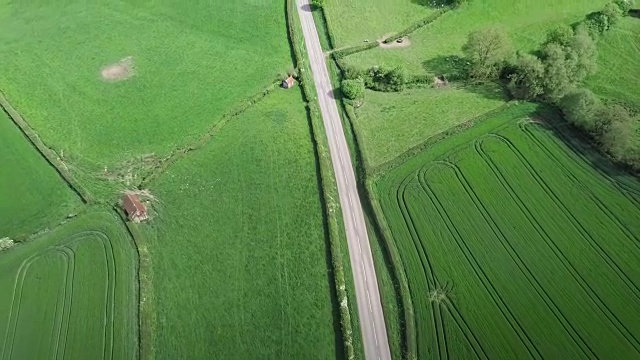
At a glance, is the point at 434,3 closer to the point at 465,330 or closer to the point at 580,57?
the point at 580,57

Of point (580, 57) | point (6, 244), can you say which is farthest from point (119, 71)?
point (580, 57)

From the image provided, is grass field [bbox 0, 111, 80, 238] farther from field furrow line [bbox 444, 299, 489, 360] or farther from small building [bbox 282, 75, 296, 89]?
field furrow line [bbox 444, 299, 489, 360]

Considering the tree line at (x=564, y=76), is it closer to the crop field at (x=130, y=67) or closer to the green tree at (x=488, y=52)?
the green tree at (x=488, y=52)

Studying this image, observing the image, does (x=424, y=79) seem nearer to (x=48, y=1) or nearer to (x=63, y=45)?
(x=63, y=45)

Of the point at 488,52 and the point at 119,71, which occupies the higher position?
the point at 119,71

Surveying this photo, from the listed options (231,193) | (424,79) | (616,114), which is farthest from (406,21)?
(231,193)

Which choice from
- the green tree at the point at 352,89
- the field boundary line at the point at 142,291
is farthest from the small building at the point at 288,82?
the field boundary line at the point at 142,291
